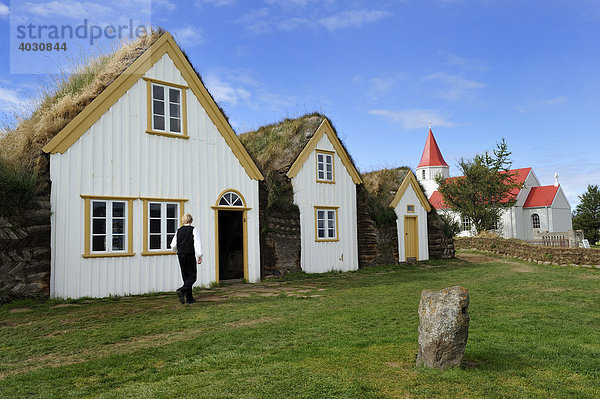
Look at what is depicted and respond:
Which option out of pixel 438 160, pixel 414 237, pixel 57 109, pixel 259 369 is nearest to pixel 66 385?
pixel 259 369

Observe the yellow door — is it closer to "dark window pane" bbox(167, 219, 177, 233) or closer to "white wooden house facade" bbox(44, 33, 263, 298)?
"white wooden house facade" bbox(44, 33, 263, 298)

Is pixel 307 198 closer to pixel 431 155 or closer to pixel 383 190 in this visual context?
pixel 383 190

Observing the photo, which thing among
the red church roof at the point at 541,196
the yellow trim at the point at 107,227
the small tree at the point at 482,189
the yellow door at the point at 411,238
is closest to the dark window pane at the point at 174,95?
the yellow trim at the point at 107,227

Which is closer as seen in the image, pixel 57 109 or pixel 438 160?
pixel 57 109

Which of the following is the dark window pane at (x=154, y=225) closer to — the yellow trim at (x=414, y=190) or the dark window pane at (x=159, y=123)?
the dark window pane at (x=159, y=123)

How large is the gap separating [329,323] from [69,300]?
6.83 m

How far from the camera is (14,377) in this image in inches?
199

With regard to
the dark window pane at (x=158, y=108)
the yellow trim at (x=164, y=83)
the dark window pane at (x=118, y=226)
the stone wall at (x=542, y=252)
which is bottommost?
the stone wall at (x=542, y=252)

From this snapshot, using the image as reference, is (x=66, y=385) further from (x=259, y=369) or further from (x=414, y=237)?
(x=414, y=237)

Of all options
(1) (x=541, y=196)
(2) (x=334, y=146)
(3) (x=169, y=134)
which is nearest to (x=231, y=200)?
(3) (x=169, y=134)

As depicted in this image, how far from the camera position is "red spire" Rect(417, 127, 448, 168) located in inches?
2667

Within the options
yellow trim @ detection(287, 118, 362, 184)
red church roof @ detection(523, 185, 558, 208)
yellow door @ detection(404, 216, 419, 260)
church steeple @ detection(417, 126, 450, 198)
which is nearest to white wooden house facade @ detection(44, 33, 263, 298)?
yellow trim @ detection(287, 118, 362, 184)

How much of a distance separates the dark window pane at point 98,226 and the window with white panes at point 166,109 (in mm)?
2979

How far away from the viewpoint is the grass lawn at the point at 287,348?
4.57 metres
